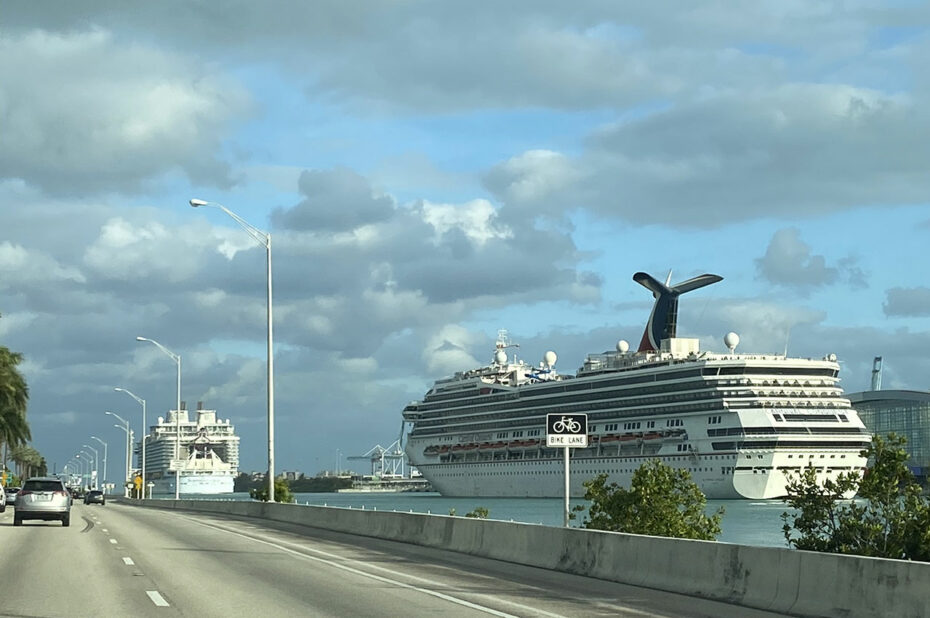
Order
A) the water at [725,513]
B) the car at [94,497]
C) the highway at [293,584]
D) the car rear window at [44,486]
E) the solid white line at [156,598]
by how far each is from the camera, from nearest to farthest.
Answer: the highway at [293,584]
the solid white line at [156,598]
the car rear window at [44,486]
the water at [725,513]
the car at [94,497]

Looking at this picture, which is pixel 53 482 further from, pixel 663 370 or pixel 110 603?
pixel 663 370

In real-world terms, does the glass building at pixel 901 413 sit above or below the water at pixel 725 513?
above

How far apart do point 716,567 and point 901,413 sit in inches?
7074

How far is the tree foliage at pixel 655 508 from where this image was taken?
27.4m

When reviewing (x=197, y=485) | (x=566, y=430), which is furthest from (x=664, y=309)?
(x=566, y=430)

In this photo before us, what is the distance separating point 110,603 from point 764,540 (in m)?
44.6

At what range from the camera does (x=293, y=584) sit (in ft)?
60.6

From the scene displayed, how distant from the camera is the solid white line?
50.9 ft

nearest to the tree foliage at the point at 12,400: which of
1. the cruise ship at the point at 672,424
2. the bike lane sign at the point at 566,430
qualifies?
the cruise ship at the point at 672,424

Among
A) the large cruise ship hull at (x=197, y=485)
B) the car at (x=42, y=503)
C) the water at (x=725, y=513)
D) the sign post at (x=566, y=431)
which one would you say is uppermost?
the sign post at (x=566, y=431)

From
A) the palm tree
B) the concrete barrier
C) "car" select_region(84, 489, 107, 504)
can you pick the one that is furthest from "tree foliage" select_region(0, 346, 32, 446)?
the concrete barrier

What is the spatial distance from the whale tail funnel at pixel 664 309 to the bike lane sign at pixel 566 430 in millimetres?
111765

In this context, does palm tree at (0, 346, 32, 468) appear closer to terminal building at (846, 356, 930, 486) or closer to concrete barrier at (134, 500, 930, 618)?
concrete barrier at (134, 500, 930, 618)

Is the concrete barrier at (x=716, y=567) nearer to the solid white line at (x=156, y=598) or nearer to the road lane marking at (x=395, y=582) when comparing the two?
the road lane marking at (x=395, y=582)
